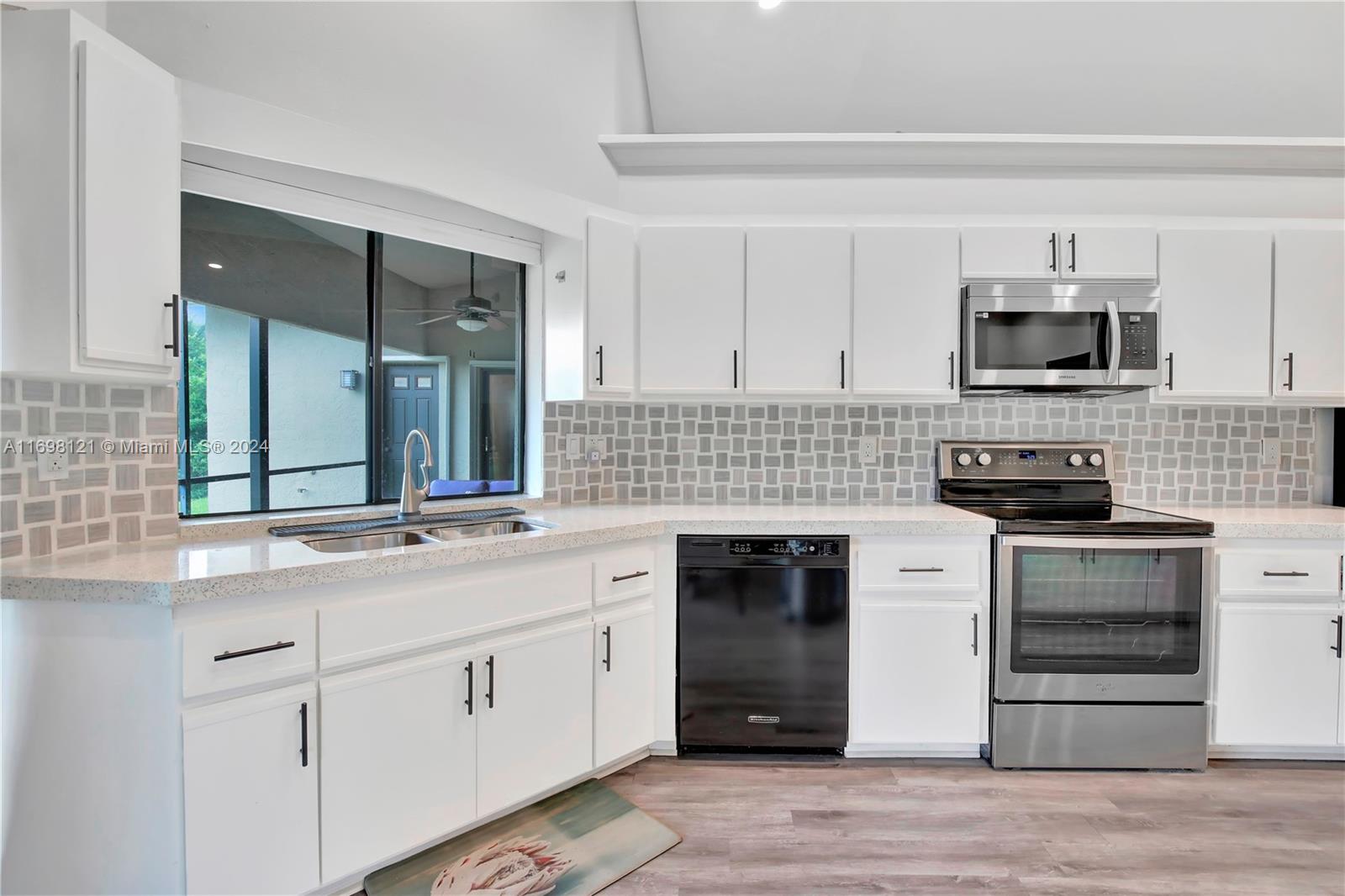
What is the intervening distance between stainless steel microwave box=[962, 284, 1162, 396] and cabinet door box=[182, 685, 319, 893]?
271cm

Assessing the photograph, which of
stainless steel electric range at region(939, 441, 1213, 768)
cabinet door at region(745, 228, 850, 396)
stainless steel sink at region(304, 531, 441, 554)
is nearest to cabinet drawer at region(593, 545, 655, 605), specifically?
stainless steel sink at region(304, 531, 441, 554)

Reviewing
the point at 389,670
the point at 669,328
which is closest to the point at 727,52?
the point at 669,328

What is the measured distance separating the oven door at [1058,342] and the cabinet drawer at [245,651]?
2.62 metres

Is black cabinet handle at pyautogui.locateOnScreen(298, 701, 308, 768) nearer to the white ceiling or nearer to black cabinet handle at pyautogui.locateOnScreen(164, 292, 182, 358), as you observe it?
black cabinet handle at pyautogui.locateOnScreen(164, 292, 182, 358)

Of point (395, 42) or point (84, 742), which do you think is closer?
point (84, 742)

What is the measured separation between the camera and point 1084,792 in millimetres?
2207

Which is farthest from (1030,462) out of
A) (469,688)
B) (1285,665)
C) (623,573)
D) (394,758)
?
(394,758)

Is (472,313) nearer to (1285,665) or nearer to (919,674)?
(919,674)

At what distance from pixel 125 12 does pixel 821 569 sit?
2732 millimetres

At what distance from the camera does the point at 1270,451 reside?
119 inches

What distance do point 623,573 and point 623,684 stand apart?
406 millimetres

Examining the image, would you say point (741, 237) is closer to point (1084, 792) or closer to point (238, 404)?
point (238, 404)

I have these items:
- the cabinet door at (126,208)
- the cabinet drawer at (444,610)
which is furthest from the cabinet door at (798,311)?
the cabinet door at (126,208)

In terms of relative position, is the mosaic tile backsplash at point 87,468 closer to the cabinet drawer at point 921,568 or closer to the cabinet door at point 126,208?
the cabinet door at point 126,208
